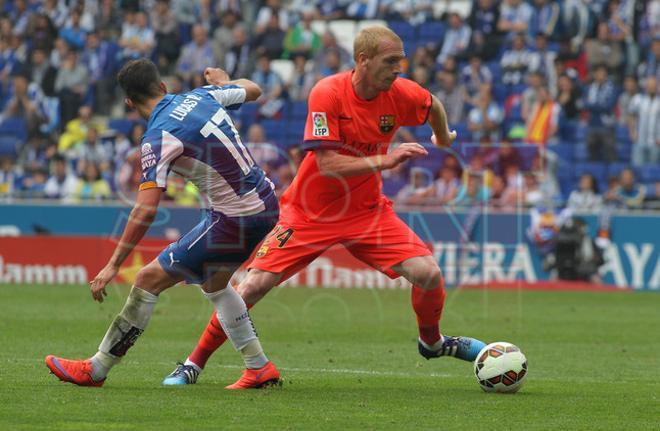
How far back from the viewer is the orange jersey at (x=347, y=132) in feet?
28.7

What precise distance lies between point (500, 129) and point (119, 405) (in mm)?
15354

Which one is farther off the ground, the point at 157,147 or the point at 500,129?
the point at 157,147

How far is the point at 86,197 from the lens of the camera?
20969 millimetres

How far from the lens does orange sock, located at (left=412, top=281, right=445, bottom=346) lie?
9008 millimetres

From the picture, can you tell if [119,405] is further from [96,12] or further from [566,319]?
[96,12]

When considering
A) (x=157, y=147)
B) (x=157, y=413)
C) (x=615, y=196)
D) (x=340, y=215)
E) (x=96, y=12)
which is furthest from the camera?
(x=96, y=12)

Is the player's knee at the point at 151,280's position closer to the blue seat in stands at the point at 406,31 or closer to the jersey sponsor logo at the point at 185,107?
the jersey sponsor logo at the point at 185,107

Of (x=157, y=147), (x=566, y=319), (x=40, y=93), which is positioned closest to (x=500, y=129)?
(x=566, y=319)

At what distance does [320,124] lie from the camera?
8727 millimetres

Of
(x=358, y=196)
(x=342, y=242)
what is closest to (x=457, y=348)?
(x=342, y=242)

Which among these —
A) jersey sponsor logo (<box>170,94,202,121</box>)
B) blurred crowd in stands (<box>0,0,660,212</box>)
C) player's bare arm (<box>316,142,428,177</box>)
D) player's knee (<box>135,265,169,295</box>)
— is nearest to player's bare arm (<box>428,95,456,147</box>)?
player's bare arm (<box>316,142,428,177</box>)

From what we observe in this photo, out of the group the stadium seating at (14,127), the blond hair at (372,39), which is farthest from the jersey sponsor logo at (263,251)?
the stadium seating at (14,127)

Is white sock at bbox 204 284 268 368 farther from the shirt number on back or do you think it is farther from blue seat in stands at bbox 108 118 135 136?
blue seat in stands at bbox 108 118 135 136

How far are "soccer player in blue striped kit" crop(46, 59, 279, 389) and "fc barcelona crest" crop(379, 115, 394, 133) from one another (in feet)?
3.09
